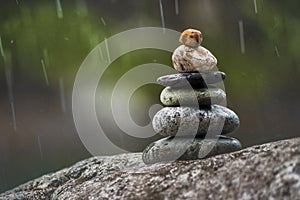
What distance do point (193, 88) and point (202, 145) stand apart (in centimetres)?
74

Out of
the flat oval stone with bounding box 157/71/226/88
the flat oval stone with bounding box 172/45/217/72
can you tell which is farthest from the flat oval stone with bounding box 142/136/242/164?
the flat oval stone with bounding box 172/45/217/72

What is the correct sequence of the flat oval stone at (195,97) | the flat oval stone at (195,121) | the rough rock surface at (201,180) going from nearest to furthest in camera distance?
the rough rock surface at (201,180)
the flat oval stone at (195,121)
the flat oval stone at (195,97)

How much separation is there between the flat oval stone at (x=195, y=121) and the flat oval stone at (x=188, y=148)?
110mm

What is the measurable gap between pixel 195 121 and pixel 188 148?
0.33 metres

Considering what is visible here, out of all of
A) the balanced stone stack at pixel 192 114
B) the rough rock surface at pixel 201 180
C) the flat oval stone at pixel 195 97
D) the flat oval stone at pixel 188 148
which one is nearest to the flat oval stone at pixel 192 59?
the balanced stone stack at pixel 192 114

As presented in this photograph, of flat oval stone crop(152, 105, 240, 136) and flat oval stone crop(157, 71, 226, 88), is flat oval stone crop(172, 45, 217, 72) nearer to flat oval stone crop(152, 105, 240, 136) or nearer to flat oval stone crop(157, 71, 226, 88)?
flat oval stone crop(157, 71, 226, 88)

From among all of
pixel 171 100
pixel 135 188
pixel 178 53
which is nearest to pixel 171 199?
pixel 135 188

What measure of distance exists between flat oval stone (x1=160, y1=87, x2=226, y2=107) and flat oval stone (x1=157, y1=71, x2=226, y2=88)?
9 centimetres

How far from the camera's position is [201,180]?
3377 mm

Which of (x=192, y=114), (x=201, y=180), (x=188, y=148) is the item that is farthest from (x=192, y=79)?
(x=201, y=180)

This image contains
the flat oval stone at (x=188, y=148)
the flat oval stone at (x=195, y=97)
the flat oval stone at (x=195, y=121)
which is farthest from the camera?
the flat oval stone at (x=195, y=97)

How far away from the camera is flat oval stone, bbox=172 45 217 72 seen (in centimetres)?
470

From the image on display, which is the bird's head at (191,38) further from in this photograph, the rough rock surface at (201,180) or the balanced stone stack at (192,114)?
the rough rock surface at (201,180)

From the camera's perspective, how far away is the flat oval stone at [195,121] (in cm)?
459
